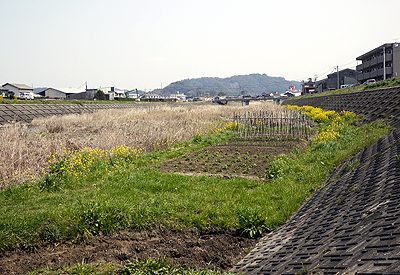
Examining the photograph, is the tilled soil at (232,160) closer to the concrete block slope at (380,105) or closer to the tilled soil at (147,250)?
the tilled soil at (147,250)

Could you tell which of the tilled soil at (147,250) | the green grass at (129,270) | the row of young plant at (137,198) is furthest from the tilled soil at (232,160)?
the green grass at (129,270)

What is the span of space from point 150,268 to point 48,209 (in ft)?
12.2

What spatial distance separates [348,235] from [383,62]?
2462 inches

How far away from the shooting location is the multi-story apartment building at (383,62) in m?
56.2

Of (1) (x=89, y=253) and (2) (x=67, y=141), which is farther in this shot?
(2) (x=67, y=141)

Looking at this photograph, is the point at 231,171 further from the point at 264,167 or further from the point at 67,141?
the point at 67,141

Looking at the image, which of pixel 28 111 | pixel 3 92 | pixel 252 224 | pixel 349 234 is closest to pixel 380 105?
pixel 252 224

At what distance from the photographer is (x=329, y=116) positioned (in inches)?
986

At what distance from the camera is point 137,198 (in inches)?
315

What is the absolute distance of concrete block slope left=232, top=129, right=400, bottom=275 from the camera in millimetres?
3094

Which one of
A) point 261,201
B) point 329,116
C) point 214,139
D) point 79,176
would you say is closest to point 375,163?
point 261,201

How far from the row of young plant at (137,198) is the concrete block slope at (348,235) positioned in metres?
1.33

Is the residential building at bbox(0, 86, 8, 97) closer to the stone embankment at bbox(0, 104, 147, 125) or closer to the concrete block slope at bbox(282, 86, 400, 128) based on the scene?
the stone embankment at bbox(0, 104, 147, 125)

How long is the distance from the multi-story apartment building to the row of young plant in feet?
171
